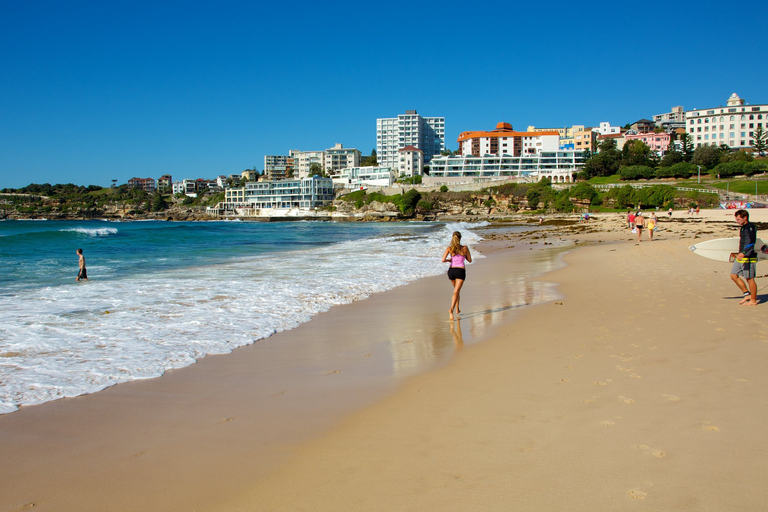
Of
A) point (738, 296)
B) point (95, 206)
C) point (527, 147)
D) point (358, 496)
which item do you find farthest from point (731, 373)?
point (95, 206)

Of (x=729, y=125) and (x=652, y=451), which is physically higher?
(x=729, y=125)

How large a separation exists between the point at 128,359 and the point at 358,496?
4.16m

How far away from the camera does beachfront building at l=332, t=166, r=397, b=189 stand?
397 ft

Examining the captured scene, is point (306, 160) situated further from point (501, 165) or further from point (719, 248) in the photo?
point (719, 248)

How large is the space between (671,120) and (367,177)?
3708 inches

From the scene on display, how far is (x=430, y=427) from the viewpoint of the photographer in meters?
3.72

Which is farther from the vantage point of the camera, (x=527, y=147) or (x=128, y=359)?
(x=527, y=147)

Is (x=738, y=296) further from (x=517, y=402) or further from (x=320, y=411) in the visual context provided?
(x=320, y=411)

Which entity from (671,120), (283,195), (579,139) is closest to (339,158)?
(283,195)

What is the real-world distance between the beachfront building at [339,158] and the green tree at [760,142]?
109 metres

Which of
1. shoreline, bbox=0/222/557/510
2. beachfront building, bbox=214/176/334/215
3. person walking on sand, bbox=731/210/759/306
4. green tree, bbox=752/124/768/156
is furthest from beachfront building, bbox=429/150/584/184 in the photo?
shoreline, bbox=0/222/557/510

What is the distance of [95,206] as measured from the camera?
15625 cm

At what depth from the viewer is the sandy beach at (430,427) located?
2.84m

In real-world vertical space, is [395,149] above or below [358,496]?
above
